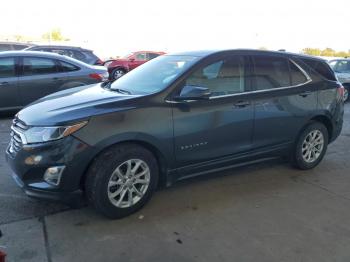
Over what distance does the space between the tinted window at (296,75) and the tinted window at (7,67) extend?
18.4 ft

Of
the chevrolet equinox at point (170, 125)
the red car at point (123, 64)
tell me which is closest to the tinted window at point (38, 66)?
the chevrolet equinox at point (170, 125)

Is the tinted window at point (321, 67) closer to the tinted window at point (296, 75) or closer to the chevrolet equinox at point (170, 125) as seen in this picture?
the chevrolet equinox at point (170, 125)

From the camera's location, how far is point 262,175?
5.04 meters

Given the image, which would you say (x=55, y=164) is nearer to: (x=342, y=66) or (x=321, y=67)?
(x=321, y=67)

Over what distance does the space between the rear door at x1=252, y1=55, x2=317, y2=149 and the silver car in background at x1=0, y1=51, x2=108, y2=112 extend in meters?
4.88

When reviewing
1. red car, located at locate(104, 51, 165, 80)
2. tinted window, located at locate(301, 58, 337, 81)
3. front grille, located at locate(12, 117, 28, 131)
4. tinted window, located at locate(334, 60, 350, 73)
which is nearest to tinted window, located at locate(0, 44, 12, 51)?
red car, located at locate(104, 51, 165, 80)

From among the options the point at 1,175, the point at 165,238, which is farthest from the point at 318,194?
the point at 1,175

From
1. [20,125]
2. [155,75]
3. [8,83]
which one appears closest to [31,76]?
[8,83]

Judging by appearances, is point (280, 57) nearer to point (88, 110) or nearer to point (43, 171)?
point (88, 110)

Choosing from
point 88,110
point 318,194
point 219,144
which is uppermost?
point 88,110

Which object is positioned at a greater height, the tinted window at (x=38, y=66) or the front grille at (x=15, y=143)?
the tinted window at (x=38, y=66)

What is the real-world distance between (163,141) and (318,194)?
80.3 inches

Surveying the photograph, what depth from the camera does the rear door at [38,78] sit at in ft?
25.9

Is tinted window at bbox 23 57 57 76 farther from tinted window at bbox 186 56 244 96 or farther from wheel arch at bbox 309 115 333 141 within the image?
wheel arch at bbox 309 115 333 141
